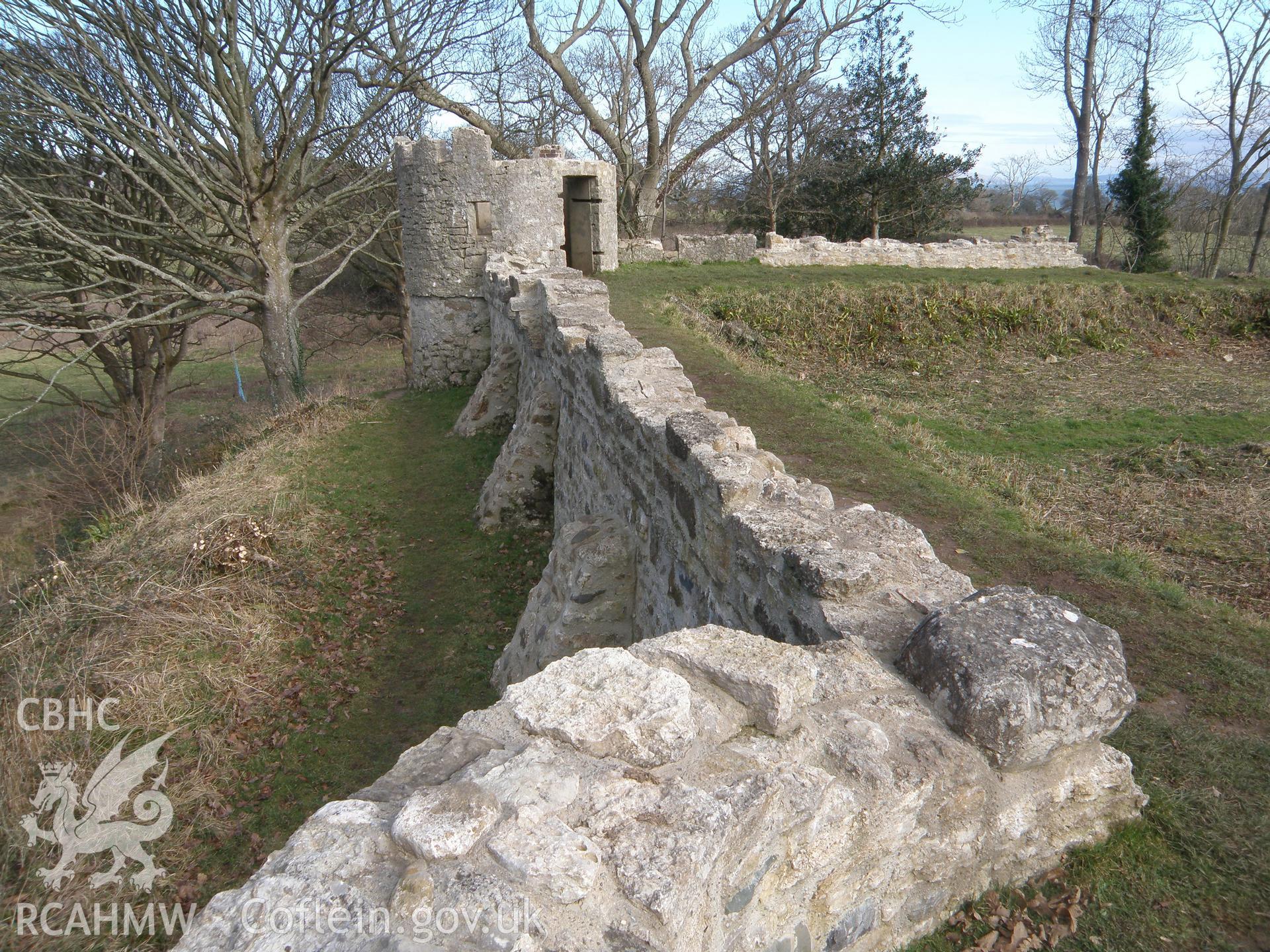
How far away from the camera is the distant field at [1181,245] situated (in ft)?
89.3

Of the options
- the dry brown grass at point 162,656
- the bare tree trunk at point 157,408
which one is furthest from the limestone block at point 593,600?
the bare tree trunk at point 157,408

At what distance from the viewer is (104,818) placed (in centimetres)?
396

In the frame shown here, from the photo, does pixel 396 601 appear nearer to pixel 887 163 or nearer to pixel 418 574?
pixel 418 574

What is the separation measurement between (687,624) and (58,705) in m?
3.67

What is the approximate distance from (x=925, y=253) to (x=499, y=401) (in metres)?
12.2

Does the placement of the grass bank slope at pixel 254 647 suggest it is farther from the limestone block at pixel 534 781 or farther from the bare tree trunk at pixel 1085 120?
the bare tree trunk at pixel 1085 120

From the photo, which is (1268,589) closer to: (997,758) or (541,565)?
(997,758)

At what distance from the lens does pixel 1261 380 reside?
12.4 metres

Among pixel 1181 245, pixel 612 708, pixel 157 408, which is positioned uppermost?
pixel 1181 245

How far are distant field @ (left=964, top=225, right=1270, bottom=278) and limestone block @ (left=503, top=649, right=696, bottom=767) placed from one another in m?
26.0

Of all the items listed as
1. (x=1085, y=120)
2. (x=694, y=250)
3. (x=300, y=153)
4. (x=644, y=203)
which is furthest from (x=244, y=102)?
(x=1085, y=120)

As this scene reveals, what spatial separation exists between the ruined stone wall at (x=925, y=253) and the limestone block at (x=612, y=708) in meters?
16.4

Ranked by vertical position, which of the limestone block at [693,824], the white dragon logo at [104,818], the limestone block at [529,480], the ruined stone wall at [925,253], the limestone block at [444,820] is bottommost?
the white dragon logo at [104,818]

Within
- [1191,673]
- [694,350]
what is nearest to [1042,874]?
[1191,673]
